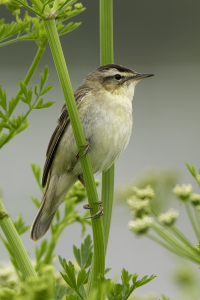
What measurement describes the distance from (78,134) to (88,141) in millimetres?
778

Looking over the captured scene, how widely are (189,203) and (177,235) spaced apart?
0.40 feet

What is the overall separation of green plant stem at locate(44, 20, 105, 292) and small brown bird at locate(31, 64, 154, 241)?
701mm

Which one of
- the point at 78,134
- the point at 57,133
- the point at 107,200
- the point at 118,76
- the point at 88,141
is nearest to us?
the point at 78,134

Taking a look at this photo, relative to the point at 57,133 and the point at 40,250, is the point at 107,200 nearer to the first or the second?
the point at 40,250

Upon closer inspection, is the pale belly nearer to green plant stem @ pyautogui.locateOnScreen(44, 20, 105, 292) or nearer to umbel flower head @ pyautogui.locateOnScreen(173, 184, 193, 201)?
umbel flower head @ pyautogui.locateOnScreen(173, 184, 193, 201)

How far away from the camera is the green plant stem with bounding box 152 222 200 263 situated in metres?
0.83

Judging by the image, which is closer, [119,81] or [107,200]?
[107,200]

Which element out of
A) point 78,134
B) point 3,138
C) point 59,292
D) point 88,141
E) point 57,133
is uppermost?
point 57,133

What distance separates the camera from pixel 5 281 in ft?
3.22

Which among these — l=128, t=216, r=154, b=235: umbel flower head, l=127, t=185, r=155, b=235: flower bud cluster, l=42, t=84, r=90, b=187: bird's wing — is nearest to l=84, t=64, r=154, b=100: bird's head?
l=42, t=84, r=90, b=187: bird's wing

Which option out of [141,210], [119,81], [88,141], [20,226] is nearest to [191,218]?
[141,210]

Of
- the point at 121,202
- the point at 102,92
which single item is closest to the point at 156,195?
the point at 121,202

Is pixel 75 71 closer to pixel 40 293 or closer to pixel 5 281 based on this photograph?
pixel 5 281

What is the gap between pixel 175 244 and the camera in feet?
2.93
